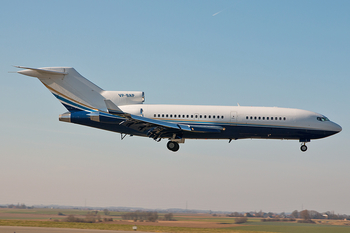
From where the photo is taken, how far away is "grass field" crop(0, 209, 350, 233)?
33.5 meters

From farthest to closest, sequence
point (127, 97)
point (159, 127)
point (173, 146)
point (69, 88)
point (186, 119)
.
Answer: point (69, 88), point (127, 97), point (173, 146), point (186, 119), point (159, 127)

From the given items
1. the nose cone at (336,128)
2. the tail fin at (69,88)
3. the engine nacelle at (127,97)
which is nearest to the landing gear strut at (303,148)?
the nose cone at (336,128)

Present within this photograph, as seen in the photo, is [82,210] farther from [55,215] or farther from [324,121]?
[324,121]

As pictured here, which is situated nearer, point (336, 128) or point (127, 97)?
point (336, 128)

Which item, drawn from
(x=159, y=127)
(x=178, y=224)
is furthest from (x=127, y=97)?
(x=178, y=224)

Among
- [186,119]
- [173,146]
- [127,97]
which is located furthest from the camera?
[127,97]

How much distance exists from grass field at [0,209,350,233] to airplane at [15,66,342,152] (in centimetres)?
761

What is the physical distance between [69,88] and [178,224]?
56.2 ft

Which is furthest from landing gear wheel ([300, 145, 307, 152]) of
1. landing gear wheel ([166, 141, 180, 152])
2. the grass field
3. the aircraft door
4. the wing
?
landing gear wheel ([166, 141, 180, 152])

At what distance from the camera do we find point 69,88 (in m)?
37.2

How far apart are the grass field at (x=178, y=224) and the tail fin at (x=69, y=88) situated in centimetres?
1025

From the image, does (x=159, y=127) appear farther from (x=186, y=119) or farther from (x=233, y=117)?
(x=233, y=117)

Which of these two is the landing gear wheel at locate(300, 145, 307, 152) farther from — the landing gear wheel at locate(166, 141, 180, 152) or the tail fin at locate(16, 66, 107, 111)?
the tail fin at locate(16, 66, 107, 111)

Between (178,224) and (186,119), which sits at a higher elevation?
(186,119)
